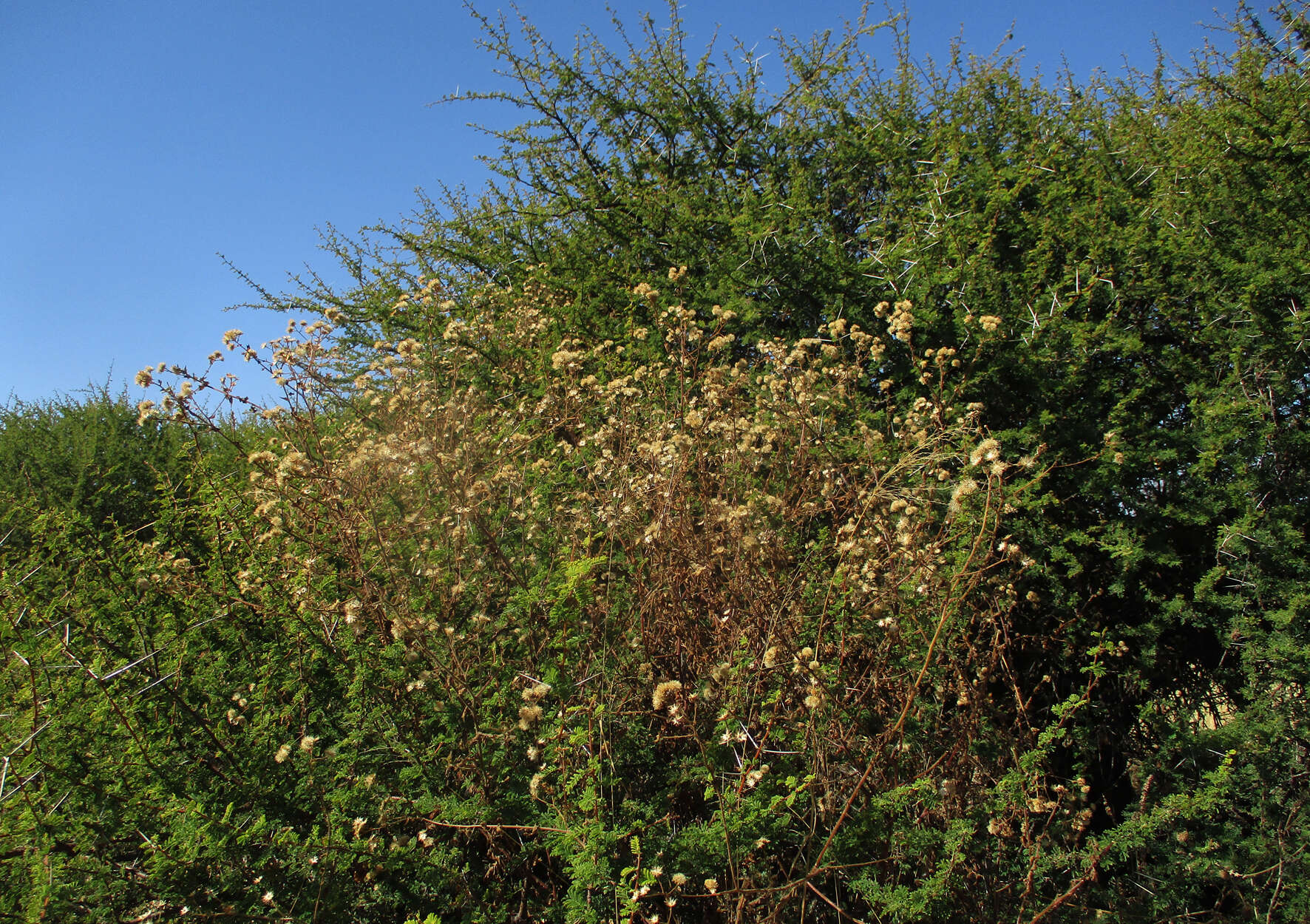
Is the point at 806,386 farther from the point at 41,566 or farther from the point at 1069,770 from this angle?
the point at 41,566

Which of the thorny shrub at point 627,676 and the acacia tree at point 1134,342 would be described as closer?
the thorny shrub at point 627,676

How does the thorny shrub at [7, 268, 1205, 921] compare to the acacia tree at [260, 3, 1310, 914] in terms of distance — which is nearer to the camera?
the thorny shrub at [7, 268, 1205, 921]

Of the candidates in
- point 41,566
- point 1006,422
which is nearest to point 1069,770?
point 1006,422

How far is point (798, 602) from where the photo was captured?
2713 mm

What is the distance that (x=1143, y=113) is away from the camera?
4.60 metres

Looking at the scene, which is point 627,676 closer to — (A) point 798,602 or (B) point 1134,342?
(A) point 798,602

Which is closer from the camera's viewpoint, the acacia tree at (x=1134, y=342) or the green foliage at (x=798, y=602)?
the green foliage at (x=798, y=602)

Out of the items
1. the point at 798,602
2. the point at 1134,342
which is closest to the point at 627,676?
the point at 798,602

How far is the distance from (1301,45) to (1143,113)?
3.24 feet

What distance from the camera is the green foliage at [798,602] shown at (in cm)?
203

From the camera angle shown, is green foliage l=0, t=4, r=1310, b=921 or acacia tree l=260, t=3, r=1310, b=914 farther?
acacia tree l=260, t=3, r=1310, b=914

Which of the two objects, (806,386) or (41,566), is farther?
(806,386)

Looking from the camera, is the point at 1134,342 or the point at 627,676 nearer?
the point at 627,676

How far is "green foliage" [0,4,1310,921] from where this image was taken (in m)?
2.03
